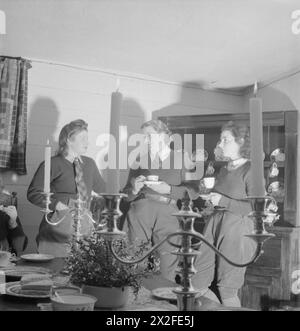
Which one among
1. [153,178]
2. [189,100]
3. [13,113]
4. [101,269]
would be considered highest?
[189,100]

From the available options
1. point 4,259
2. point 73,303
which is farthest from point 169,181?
point 73,303

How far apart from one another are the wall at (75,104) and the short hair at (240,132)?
36 cm

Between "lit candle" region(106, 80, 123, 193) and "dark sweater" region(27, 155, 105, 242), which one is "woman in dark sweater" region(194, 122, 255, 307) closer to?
"dark sweater" region(27, 155, 105, 242)

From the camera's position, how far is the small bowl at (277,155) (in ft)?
9.32

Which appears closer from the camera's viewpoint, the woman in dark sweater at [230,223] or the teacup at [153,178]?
the woman in dark sweater at [230,223]

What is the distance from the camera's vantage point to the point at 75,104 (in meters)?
3.00

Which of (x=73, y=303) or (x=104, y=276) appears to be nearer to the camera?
(x=73, y=303)

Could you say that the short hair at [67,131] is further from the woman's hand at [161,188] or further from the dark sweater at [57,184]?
the woman's hand at [161,188]

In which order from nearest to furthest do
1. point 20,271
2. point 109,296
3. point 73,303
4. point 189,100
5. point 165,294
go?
point 73,303, point 109,296, point 165,294, point 20,271, point 189,100

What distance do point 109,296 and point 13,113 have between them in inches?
84.6

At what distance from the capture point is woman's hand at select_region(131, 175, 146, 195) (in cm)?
296

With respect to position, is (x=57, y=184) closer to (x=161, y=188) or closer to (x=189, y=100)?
(x=161, y=188)

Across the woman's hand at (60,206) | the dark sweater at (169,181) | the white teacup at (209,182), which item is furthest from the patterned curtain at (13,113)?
the white teacup at (209,182)

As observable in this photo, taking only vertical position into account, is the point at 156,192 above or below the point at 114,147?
below
